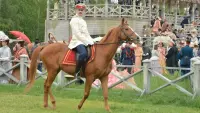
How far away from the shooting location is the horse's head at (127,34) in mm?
13545

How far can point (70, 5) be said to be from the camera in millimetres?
36156

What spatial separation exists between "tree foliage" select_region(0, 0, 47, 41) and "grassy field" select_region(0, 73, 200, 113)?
114 feet

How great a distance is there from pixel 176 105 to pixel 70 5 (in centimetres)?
2236

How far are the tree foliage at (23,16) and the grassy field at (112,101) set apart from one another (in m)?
34.8

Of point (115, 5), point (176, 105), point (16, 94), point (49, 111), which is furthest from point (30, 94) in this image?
point (115, 5)

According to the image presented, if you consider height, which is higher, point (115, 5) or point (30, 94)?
point (115, 5)

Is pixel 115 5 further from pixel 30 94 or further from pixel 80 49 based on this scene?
pixel 80 49

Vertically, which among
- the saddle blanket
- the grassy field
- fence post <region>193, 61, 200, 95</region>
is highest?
the saddle blanket

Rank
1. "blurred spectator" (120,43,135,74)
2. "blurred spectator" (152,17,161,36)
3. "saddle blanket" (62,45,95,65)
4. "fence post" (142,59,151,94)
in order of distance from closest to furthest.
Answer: "saddle blanket" (62,45,95,65) → "fence post" (142,59,151,94) → "blurred spectator" (120,43,135,74) → "blurred spectator" (152,17,161,36)

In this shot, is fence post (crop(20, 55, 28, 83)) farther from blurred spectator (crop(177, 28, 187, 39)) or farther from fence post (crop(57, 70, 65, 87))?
blurred spectator (crop(177, 28, 187, 39))

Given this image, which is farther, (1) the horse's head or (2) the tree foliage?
(2) the tree foliage

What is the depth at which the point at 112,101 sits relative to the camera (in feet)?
51.5

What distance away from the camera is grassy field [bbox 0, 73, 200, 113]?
536 inches

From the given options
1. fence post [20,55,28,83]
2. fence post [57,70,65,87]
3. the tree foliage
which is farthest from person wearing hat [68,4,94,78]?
the tree foliage
